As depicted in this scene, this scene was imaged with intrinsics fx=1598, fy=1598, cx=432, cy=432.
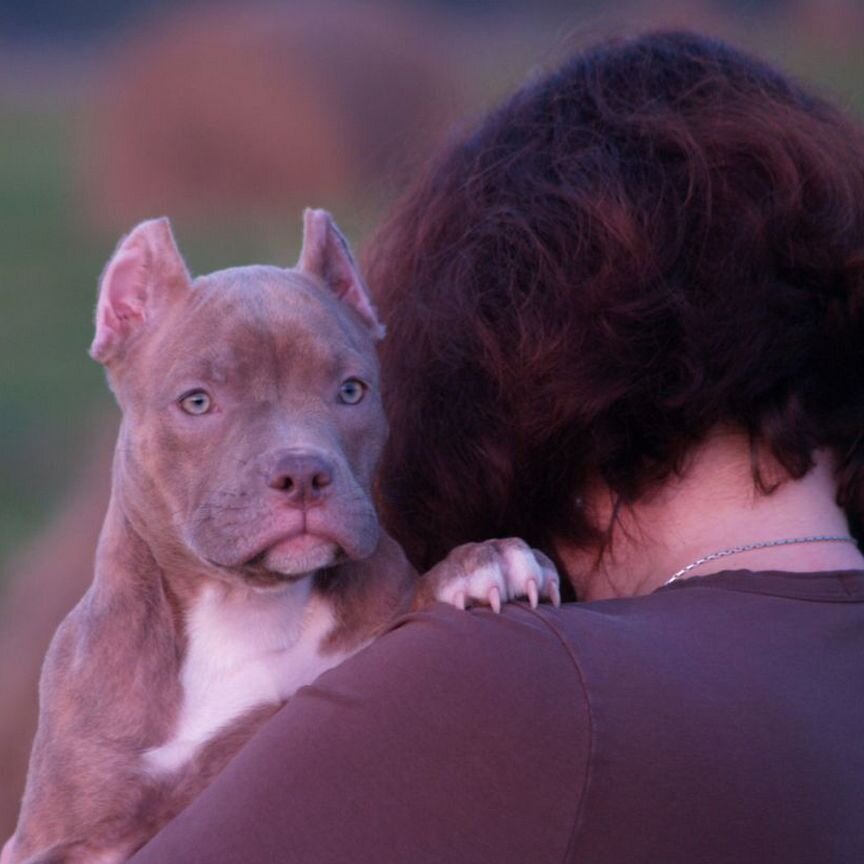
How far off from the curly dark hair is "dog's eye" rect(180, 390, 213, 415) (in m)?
0.41

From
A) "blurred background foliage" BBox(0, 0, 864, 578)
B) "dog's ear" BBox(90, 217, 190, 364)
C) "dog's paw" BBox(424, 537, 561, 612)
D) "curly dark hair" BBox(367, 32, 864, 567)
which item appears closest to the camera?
"dog's paw" BBox(424, 537, 561, 612)

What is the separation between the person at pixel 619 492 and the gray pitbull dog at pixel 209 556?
197 mm

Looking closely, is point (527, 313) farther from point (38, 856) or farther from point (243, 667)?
point (38, 856)

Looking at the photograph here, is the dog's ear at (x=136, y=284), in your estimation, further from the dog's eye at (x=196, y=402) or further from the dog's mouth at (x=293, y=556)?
the dog's mouth at (x=293, y=556)

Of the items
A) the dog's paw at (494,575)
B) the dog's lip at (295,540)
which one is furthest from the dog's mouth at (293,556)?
the dog's paw at (494,575)

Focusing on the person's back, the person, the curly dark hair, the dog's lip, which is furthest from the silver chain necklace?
the dog's lip

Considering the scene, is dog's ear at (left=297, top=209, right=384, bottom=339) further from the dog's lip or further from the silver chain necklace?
the silver chain necklace

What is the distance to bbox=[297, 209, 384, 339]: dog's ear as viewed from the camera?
2.68 metres

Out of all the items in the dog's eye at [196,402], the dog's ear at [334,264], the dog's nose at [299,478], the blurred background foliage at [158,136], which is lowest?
the blurred background foliage at [158,136]

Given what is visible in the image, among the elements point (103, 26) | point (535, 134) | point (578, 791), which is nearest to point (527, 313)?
point (535, 134)

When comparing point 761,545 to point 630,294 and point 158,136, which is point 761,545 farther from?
point 158,136

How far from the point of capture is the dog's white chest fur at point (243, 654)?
2.39 meters

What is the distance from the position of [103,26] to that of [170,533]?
60.0ft

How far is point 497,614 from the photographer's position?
79.3 inches
